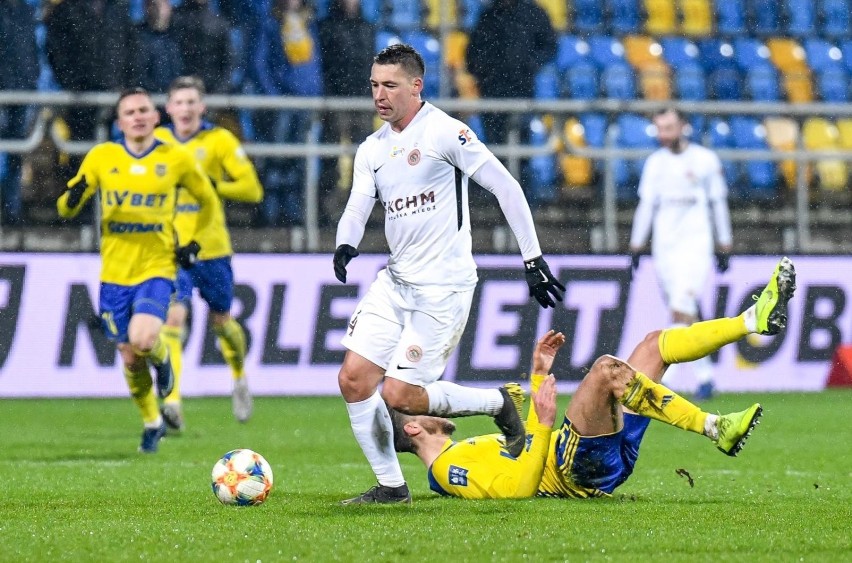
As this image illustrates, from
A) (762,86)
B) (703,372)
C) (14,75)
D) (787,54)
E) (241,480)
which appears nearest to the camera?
(241,480)

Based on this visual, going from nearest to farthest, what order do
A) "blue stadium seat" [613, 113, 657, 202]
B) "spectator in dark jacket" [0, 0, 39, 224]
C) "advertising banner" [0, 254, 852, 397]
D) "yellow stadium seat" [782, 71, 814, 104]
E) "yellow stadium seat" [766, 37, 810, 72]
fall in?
"advertising banner" [0, 254, 852, 397] < "spectator in dark jacket" [0, 0, 39, 224] < "blue stadium seat" [613, 113, 657, 202] < "yellow stadium seat" [782, 71, 814, 104] < "yellow stadium seat" [766, 37, 810, 72]

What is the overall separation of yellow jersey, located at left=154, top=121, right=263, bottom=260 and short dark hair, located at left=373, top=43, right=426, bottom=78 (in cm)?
453

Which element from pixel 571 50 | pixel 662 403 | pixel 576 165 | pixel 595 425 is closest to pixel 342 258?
→ pixel 595 425

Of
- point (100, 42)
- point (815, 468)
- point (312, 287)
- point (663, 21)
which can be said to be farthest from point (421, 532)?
point (663, 21)

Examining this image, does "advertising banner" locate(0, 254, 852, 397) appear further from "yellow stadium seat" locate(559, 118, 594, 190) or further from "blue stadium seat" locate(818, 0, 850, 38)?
"blue stadium seat" locate(818, 0, 850, 38)

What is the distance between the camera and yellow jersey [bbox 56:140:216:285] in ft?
32.8

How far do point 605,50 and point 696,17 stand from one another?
1617 mm

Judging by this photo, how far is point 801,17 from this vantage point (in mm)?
18953

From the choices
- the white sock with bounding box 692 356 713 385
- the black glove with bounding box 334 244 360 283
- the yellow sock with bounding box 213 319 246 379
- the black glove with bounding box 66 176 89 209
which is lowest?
the white sock with bounding box 692 356 713 385

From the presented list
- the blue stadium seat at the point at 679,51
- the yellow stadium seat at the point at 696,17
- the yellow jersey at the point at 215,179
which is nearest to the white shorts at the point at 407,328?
the yellow jersey at the point at 215,179

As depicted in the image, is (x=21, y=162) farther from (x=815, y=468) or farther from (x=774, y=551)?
(x=774, y=551)

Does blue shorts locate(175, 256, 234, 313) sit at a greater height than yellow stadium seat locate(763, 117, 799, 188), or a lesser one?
lesser

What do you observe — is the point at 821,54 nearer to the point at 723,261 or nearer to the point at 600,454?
the point at 723,261

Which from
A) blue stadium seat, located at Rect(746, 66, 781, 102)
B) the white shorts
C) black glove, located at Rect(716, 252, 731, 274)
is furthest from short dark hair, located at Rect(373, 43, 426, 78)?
blue stadium seat, located at Rect(746, 66, 781, 102)
